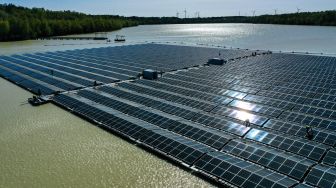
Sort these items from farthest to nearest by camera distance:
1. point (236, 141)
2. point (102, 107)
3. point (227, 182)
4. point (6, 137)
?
point (102, 107)
point (6, 137)
point (236, 141)
point (227, 182)

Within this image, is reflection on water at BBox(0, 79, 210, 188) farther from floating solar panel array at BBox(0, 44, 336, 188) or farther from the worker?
the worker

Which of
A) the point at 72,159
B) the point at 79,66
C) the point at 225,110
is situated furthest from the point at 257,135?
the point at 79,66

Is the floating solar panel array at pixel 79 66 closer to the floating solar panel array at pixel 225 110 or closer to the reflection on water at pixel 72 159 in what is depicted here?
the floating solar panel array at pixel 225 110

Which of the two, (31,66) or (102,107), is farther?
(31,66)

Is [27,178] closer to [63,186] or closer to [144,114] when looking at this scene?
[63,186]

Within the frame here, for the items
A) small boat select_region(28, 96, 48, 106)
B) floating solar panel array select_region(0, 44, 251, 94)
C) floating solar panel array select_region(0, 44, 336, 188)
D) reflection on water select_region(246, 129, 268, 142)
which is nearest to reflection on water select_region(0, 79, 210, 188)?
floating solar panel array select_region(0, 44, 336, 188)

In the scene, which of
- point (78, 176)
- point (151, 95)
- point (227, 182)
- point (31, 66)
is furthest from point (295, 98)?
point (31, 66)

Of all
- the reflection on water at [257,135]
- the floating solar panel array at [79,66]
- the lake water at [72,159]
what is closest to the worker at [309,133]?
the reflection on water at [257,135]

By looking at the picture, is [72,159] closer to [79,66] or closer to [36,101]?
[36,101]
